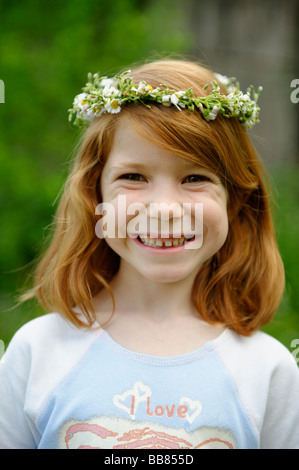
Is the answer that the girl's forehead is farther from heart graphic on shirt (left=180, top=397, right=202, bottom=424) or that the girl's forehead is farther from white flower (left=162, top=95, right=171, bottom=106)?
heart graphic on shirt (left=180, top=397, right=202, bottom=424)

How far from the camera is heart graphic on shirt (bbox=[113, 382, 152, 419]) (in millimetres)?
1896

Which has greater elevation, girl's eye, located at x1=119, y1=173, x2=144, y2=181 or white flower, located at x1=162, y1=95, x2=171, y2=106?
white flower, located at x1=162, y1=95, x2=171, y2=106

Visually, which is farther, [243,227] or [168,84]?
[243,227]

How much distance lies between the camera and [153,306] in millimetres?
2109

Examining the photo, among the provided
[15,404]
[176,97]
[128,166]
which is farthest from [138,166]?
[15,404]

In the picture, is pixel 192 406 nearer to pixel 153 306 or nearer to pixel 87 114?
pixel 153 306

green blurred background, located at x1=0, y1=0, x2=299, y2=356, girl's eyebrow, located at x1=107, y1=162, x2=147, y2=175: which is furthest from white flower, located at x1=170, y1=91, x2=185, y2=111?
green blurred background, located at x1=0, y1=0, x2=299, y2=356

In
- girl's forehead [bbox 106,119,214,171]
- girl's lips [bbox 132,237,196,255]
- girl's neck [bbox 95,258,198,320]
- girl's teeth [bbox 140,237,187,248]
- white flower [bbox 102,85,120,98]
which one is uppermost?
white flower [bbox 102,85,120,98]

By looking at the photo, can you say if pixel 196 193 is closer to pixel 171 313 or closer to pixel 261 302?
pixel 171 313

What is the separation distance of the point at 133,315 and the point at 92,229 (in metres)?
0.37

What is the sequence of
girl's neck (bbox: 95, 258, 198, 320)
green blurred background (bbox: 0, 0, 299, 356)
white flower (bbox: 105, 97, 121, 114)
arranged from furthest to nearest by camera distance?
green blurred background (bbox: 0, 0, 299, 356)
girl's neck (bbox: 95, 258, 198, 320)
white flower (bbox: 105, 97, 121, 114)

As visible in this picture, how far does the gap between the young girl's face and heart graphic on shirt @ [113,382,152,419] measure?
1.22ft
